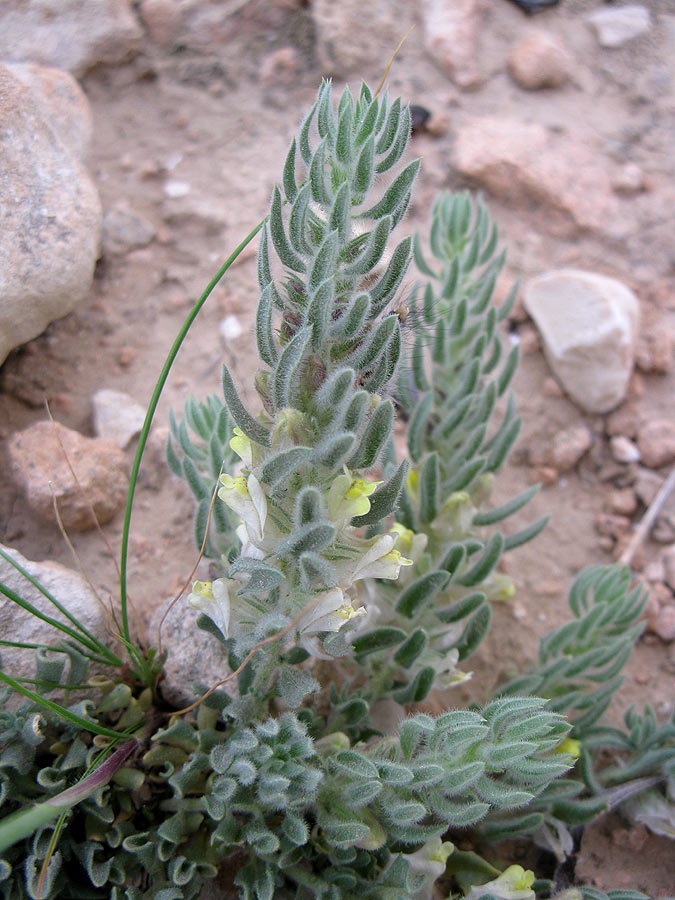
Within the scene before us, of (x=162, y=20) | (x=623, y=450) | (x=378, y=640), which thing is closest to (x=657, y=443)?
(x=623, y=450)

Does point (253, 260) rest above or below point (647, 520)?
above

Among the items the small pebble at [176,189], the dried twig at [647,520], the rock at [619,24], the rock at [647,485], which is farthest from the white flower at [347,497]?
the rock at [619,24]

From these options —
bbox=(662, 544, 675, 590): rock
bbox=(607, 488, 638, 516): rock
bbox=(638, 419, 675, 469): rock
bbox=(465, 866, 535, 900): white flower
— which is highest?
bbox=(465, 866, 535, 900): white flower

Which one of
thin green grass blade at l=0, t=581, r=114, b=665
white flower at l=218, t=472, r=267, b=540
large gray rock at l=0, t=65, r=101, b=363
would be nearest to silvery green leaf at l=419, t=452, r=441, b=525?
white flower at l=218, t=472, r=267, b=540

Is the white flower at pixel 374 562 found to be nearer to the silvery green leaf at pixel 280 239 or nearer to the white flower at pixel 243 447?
the white flower at pixel 243 447

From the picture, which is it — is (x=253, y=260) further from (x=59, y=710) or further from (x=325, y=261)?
(x=59, y=710)

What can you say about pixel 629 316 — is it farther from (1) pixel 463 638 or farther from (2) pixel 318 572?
(2) pixel 318 572

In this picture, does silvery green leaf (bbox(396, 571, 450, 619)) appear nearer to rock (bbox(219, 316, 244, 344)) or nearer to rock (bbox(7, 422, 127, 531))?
rock (bbox(7, 422, 127, 531))
